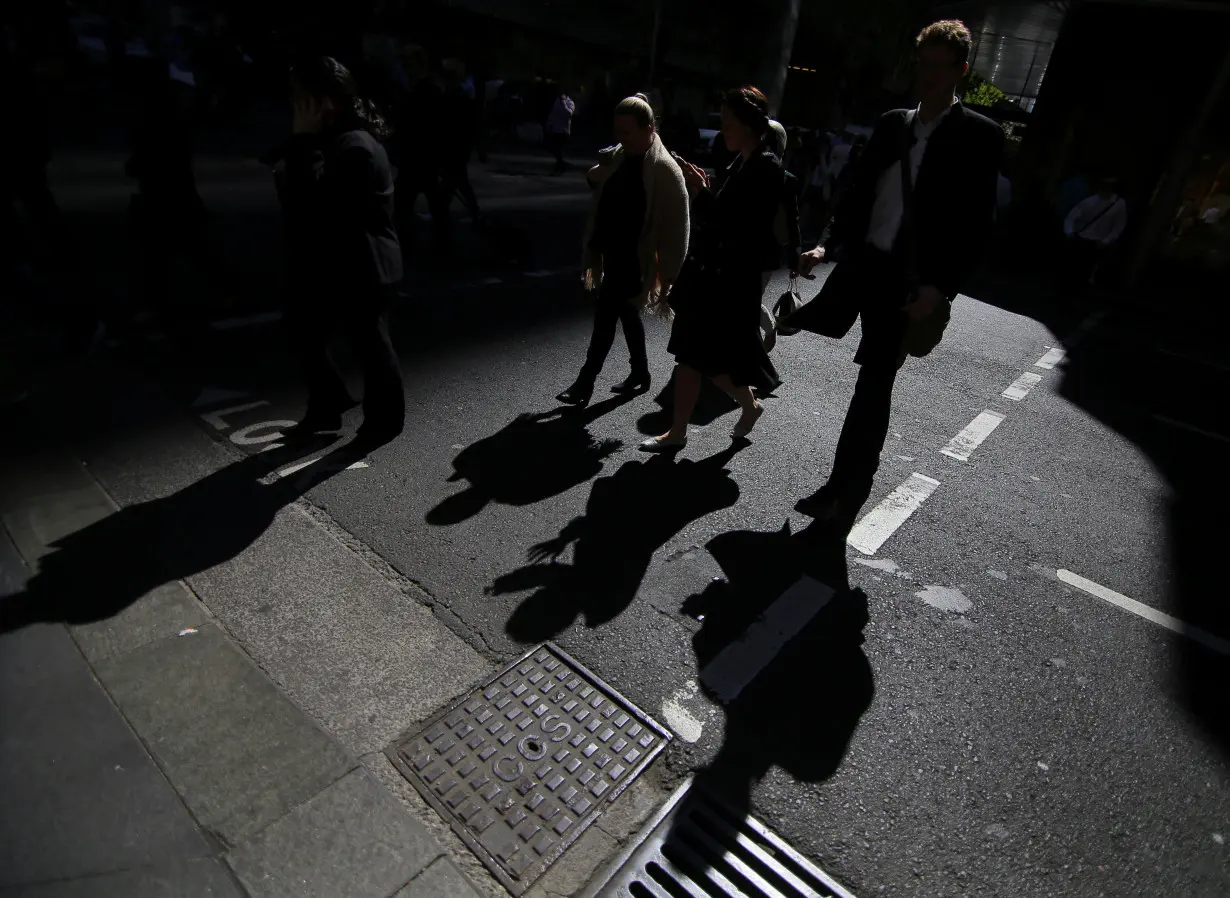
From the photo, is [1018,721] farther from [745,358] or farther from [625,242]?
[625,242]

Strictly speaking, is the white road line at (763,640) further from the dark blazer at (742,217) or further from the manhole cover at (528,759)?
the dark blazer at (742,217)

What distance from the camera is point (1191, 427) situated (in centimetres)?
642

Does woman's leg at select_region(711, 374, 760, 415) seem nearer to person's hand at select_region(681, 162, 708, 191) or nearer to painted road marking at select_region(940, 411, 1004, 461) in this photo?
person's hand at select_region(681, 162, 708, 191)

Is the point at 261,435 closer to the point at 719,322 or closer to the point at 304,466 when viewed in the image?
the point at 304,466

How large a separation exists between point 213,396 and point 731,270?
3.17m

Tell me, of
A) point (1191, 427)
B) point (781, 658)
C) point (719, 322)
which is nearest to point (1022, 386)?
Answer: point (1191, 427)

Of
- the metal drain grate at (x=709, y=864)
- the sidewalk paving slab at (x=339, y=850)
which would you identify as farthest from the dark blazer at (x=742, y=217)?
the sidewalk paving slab at (x=339, y=850)

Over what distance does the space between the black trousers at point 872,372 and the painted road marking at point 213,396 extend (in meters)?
3.56

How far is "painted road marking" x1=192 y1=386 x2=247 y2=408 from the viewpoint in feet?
15.1

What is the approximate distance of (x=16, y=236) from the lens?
5.48 m

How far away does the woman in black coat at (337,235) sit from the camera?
3580 mm

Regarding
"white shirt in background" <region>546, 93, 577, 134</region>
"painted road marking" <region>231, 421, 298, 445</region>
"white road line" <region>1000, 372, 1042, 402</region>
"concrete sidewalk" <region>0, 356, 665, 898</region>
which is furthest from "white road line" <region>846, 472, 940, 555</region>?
"white shirt in background" <region>546, 93, 577, 134</region>

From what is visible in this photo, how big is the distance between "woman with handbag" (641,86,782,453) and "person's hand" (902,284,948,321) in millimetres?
975

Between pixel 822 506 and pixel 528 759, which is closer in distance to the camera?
pixel 528 759
